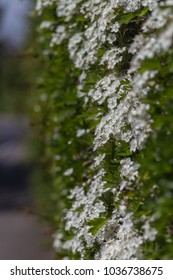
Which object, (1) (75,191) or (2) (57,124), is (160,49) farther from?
(2) (57,124)

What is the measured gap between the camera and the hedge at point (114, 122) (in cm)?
222

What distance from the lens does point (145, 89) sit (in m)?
2.37

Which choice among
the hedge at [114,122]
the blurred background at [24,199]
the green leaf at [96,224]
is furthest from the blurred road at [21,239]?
the green leaf at [96,224]

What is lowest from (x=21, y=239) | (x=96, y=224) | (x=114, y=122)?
(x=21, y=239)

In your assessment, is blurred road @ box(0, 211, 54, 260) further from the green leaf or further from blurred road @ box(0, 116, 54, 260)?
the green leaf

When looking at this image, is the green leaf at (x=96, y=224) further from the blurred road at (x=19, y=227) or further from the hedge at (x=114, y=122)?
the blurred road at (x=19, y=227)

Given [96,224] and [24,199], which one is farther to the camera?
[24,199]

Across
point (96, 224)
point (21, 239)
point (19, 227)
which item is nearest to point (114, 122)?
point (96, 224)

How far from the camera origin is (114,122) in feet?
9.35

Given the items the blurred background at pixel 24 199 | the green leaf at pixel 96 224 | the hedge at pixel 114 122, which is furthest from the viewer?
the blurred background at pixel 24 199

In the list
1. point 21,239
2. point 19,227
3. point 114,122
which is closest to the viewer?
point 114,122

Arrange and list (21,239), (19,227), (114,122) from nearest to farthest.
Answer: (114,122) → (21,239) → (19,227)

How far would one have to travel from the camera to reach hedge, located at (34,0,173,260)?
222cm

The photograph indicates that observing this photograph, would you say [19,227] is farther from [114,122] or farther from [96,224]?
[114,122]
